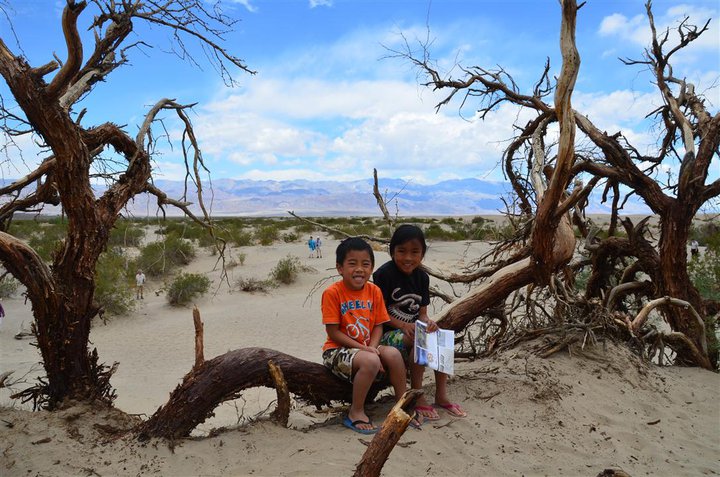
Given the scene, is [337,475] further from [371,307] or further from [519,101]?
[519,101]

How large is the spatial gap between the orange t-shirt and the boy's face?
0.27 ft

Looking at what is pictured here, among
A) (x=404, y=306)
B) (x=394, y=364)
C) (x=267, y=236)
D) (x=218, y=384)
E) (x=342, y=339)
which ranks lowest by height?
(x=218, y=384)

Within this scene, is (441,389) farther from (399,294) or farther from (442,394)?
(399,294)

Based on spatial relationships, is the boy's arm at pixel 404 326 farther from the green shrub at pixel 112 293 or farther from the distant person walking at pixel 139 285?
the distant person walking at pixel 139 285

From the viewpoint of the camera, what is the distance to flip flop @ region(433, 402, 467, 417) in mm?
3680

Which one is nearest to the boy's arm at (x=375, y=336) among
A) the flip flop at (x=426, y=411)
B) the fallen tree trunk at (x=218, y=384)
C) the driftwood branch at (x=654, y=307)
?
the fallen tree trunk at (x=218, y=384)

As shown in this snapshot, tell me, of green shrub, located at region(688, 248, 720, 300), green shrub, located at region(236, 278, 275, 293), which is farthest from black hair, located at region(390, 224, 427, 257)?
green shrub, located at region(236, 278, 275, 293)

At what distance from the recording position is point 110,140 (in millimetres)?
4250

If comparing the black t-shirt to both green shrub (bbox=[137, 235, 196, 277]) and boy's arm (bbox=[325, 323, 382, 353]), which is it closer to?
boy's arm (bbox=[325, 323, 382, 353])

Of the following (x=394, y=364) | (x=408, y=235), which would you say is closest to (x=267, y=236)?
(x=408, y=235)

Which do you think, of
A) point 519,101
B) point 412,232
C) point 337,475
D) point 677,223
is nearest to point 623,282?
point 677,223

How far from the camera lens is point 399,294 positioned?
12.4 ft

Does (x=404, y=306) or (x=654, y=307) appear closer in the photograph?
(x=404, y=306)

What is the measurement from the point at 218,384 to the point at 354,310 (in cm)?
98
